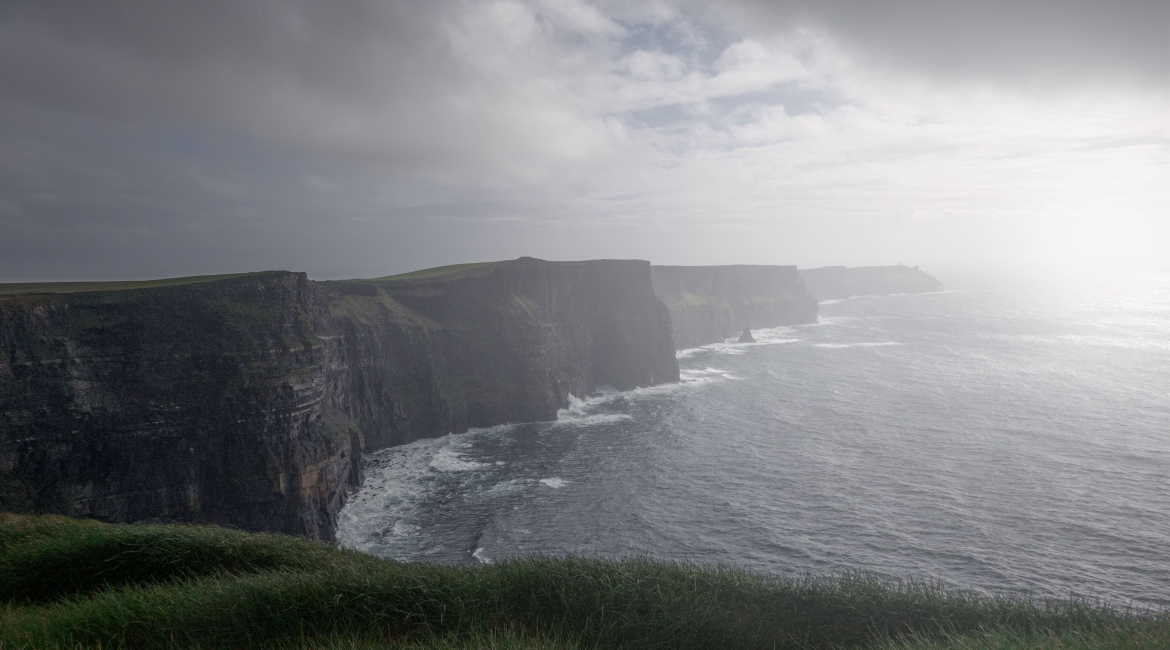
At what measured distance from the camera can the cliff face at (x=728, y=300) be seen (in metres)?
112

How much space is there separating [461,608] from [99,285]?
40.7 m

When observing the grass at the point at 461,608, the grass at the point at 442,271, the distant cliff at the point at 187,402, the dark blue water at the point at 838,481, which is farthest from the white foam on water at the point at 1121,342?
the distant cliff at the point at 187,402

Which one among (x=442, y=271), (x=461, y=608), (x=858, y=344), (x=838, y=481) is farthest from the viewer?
(x=858, y=344)

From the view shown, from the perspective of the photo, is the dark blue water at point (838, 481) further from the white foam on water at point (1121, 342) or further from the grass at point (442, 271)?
the grass at point (442, 271)

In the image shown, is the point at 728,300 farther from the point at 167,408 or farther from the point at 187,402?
the point at 167,408

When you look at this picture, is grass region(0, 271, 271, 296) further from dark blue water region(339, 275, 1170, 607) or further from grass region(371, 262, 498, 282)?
grass region(371, 262, 498, 282)

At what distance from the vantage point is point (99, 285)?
3634 cm

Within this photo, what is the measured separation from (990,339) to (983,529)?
297 feet

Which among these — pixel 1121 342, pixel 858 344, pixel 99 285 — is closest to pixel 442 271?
pixel 99 285

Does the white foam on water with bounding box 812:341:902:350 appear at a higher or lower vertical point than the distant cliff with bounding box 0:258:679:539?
lower

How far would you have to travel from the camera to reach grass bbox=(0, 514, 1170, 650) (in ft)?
31.6

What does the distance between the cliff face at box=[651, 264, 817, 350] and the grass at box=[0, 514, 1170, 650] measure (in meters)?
89.3

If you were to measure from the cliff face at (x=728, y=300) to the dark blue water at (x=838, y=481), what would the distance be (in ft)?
118

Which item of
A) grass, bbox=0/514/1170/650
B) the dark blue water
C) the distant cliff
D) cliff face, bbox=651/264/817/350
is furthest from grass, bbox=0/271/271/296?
cliff face, bbox=651/264/817/350
